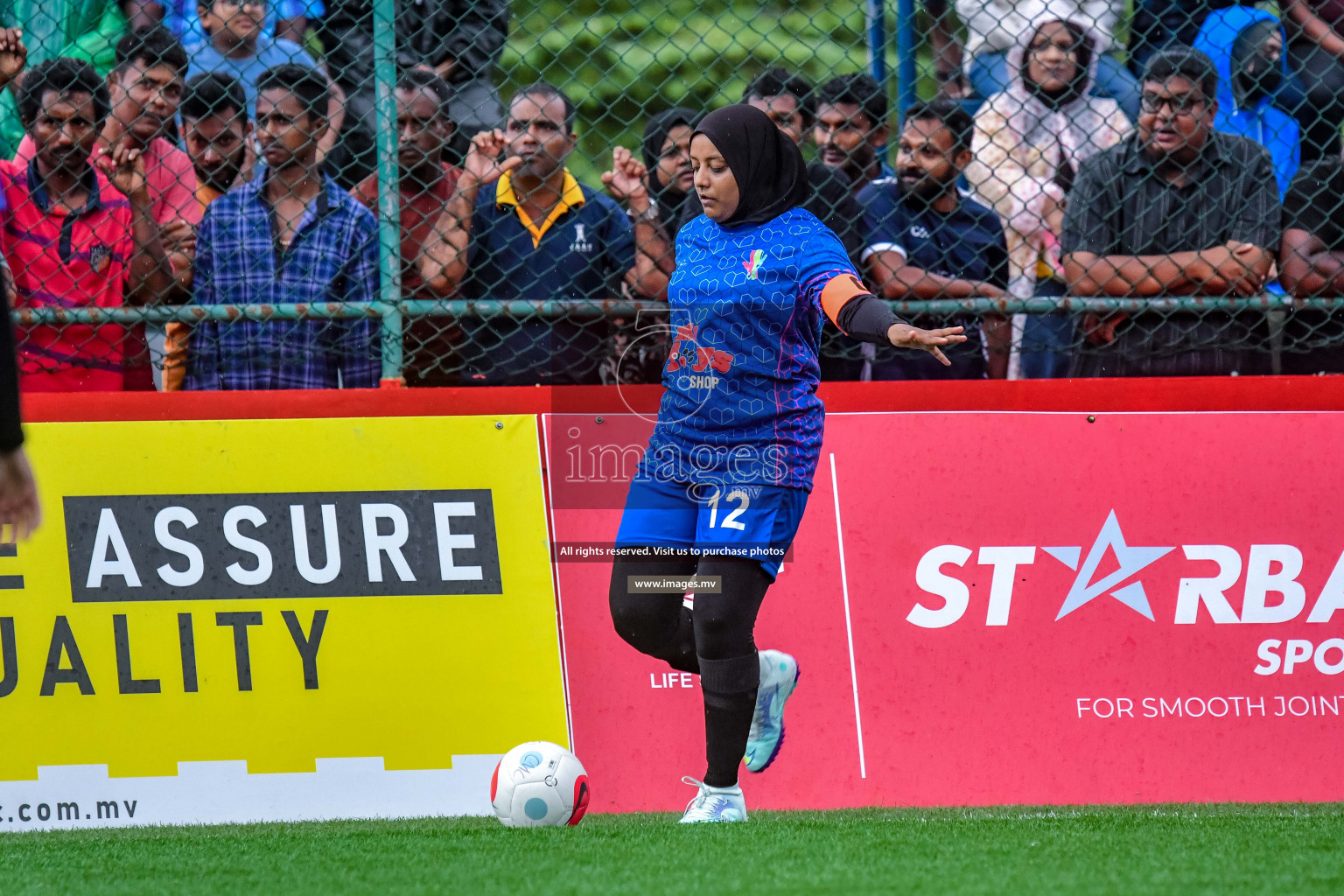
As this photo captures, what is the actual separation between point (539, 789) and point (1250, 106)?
169 inches

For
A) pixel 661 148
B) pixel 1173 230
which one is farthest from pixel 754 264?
pixel 1173 230

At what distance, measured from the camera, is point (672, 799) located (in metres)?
4.93

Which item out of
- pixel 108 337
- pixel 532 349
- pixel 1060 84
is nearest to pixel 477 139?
pixel 532 349

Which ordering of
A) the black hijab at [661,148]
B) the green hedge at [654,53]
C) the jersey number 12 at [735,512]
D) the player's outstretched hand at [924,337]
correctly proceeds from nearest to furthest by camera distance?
the player's outstretched hand at [924,337] → the jersey number 12 at [735,512] → the green hedge at [654,53] → the black hijab at [661,148]

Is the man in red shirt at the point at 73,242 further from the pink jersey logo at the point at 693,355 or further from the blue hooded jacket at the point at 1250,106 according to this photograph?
the blue hooded jacket at the point at 1250,106

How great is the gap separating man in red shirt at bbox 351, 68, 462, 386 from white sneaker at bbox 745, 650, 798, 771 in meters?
1.64

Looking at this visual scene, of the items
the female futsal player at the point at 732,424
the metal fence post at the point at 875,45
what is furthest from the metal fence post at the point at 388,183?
the metal fence post at the point at 875,45

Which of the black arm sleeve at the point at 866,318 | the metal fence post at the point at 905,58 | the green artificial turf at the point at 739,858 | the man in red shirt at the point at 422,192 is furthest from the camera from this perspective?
the metal fence post at the point at 905,58

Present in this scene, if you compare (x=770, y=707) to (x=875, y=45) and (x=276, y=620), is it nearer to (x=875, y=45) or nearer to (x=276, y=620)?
(x=276, y=620)

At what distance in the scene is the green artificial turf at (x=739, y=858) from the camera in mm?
3330

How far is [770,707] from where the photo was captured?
464 cm

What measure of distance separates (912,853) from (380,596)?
2.15 meters

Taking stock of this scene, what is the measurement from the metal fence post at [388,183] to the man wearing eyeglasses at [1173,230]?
8.00ft

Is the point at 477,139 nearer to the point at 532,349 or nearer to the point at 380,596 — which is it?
the point at 532,349
